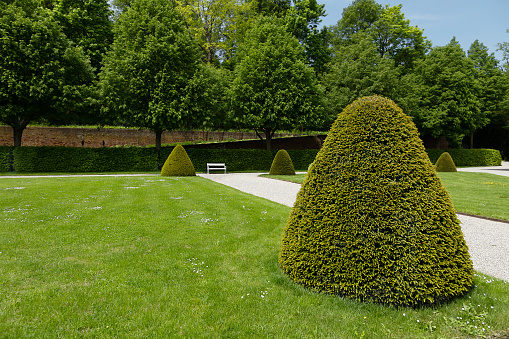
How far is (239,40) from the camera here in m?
39.0

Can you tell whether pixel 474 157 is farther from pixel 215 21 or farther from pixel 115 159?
pixel 115 159

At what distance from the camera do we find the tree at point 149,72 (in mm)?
22219

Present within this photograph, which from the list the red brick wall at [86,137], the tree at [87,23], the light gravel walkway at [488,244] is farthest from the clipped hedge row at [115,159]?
the light gravel walkway at [488,244]

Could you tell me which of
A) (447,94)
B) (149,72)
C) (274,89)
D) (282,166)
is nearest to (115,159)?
(149,72)

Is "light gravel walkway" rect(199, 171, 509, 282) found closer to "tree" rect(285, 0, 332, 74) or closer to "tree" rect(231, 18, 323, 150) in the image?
"tree" rect(231, 18, 323, 150)

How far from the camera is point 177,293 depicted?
353cm

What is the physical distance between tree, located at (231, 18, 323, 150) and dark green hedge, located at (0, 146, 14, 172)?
55.8 feet

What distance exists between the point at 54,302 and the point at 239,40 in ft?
132

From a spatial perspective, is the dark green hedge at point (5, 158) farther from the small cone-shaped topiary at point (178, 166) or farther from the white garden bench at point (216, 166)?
the white garden bench at point (216, 166)

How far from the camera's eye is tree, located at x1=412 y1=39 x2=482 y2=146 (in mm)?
35438

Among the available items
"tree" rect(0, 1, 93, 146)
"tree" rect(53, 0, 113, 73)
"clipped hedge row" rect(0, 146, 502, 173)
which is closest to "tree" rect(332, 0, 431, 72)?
"clipped hedge row" rect(0, 146, 502, 173)

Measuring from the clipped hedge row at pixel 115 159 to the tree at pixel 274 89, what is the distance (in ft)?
10.3

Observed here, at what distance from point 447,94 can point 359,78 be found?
1155 centimetres

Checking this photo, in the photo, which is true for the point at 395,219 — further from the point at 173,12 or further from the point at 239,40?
the point at 239,40
